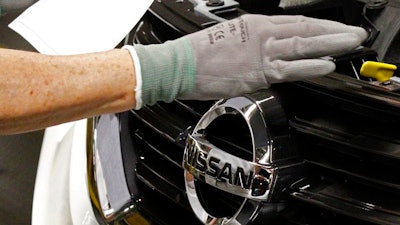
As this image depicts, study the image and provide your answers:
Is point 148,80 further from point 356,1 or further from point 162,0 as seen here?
point 356,1

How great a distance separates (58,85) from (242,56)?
0.26 m

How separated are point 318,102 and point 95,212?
0.54 m

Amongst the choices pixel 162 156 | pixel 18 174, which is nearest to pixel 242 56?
pixel 162 156

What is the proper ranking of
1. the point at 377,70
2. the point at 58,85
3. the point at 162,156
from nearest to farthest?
the point at 58,85, the point at 377,70, the point at 162,156

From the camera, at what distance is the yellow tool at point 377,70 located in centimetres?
101

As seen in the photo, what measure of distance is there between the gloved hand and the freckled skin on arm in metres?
0.03

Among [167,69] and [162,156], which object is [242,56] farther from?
[162,156]

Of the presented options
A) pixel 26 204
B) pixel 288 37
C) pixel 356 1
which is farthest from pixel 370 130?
pixel 26 204

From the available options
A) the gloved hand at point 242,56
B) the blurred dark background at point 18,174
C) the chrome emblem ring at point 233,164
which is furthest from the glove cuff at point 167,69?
the blurred dark background at point 18,174

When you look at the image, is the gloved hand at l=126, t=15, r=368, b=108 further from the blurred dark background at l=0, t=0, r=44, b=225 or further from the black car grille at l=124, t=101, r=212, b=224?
the blurred dark background at l=0, t=0, r=44, b=225

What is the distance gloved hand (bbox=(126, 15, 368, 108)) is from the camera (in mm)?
912

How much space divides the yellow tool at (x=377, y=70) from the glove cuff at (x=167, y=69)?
28 centimetres

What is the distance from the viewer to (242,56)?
927 millimetres

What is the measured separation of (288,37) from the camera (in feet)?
3.05
